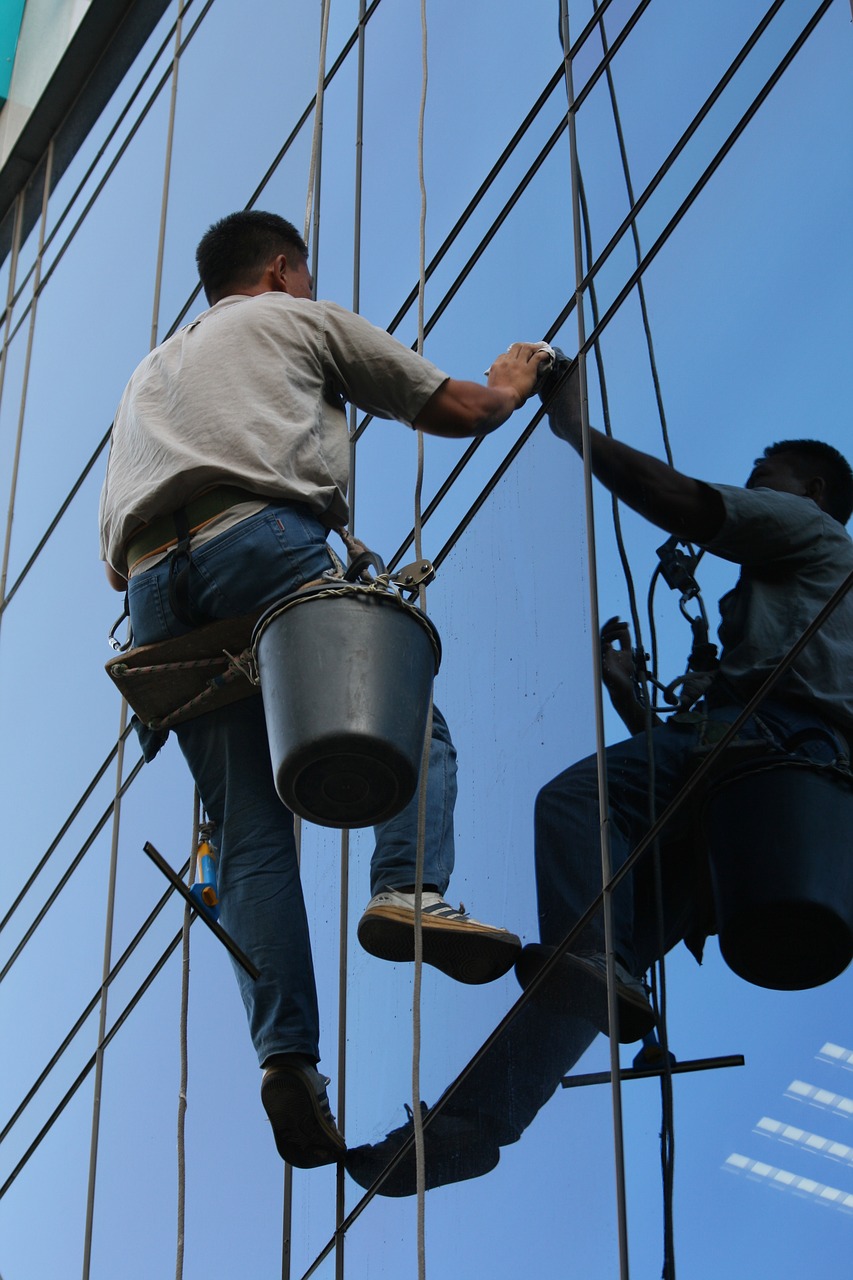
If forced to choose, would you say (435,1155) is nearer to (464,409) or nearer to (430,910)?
(430,910)

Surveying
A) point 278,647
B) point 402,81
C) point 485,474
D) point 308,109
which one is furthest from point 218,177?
point 278,647

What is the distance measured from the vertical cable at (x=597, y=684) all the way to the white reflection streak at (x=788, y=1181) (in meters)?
0.41

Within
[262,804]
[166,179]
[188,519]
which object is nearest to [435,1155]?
[262,804]

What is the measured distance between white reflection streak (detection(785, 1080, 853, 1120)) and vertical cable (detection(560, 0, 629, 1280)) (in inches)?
22.9

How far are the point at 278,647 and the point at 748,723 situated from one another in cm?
112

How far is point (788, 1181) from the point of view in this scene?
417 centimetres

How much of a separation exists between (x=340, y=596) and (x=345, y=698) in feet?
0.90

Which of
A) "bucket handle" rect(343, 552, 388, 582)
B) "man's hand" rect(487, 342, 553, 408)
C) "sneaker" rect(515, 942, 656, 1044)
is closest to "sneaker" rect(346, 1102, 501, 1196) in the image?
"sneaker" rect(515, 942, 656, 1044)

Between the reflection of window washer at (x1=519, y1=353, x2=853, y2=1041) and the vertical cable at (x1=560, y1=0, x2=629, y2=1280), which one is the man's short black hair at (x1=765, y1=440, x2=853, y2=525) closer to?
the reflection of window washer at (x1=519, y1=353, x2=853, y2=1041)

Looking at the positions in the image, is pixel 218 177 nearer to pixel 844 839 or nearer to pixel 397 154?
pixel 397 154

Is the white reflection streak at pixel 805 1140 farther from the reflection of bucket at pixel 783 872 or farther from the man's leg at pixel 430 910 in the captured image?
the man's leg at pixel 430 910

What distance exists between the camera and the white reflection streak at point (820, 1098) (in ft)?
13.5

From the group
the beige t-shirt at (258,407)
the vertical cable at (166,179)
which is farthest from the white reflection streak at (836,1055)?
the vertical cable at (166,179)

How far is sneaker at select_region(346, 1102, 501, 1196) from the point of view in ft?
17.5
